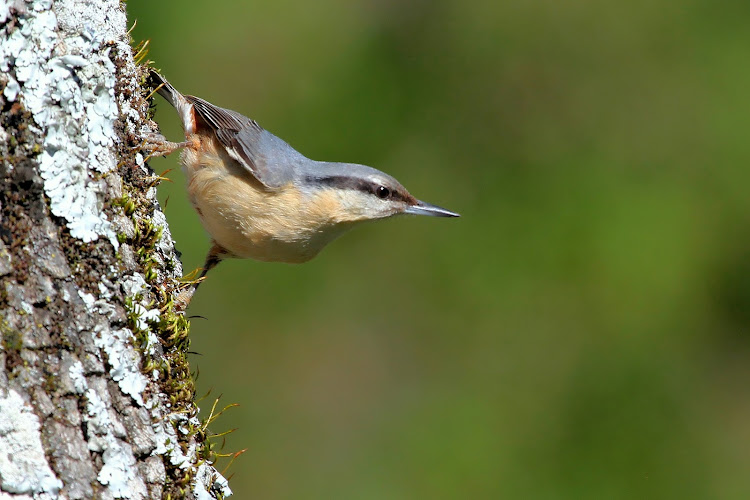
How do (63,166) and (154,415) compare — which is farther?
(154,415)

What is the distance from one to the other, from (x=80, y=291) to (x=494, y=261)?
380 centimetres

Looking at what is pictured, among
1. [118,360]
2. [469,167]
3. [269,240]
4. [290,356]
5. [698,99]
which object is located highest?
[698,99]

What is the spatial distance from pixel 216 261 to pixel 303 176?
55 centimetres

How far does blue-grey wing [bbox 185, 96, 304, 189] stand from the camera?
10.8 ft

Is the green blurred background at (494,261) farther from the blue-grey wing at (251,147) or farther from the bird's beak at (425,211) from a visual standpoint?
the bird's beak at (425,211)

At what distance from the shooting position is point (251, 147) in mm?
3328

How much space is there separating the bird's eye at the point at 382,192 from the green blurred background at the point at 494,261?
4.49 feet

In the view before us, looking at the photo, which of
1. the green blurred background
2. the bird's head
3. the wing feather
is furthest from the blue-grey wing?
the green blurred background

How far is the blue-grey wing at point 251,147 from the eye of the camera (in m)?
3.31

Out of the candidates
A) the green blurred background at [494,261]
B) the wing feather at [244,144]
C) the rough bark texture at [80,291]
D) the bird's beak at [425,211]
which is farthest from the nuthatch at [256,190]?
the rough bark texture at [80,291]

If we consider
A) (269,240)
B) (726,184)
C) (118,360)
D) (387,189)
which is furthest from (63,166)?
(726,184)

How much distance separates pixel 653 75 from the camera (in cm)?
616

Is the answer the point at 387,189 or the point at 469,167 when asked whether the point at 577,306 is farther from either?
the point at 387,189

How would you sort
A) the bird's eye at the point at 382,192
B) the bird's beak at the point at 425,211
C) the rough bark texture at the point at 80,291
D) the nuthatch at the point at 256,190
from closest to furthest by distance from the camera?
the rough bark texture at the point at 80,291
the nuthatch at the point at 256,190
the bird's eye at the point at 382,192
the bird's beak at the point at 425,211
